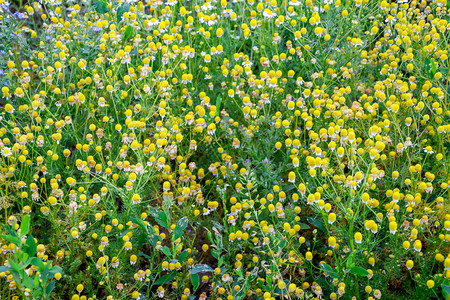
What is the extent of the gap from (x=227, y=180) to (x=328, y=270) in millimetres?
910

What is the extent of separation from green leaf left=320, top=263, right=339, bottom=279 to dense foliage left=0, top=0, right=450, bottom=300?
0.02 m

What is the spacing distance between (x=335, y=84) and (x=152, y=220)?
175 centimetres

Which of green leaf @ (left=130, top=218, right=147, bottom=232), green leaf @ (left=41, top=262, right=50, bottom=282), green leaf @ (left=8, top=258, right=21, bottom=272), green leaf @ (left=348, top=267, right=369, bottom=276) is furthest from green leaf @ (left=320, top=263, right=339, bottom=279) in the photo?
green leaf @ (left=8, top=258, right=21, bottom=272)

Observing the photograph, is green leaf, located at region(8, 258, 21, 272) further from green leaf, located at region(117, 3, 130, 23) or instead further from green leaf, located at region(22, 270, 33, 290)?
green leaf, located at region(117, 3, 130, 23)

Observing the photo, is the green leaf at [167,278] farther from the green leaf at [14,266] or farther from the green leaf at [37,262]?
the green leaf at [14,266]

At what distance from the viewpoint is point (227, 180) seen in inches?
117

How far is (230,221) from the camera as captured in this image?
256 cm

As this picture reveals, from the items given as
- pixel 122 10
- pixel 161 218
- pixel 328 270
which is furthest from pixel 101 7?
pixel 328 270

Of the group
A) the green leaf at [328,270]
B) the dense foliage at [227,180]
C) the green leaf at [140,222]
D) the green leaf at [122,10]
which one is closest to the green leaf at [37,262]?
the dense foliage at [227,180]

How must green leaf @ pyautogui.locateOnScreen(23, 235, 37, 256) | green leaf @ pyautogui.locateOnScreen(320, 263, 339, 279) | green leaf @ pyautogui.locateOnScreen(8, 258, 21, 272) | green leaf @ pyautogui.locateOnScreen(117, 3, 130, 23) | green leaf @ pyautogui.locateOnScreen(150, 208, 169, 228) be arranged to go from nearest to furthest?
1. green leaf @ pyautogui.locateOnScreen(8, 258, 21, 272)
2. green leaf @ pyautogui.locateOnScreen(23, 235, 37, 256)
3. green leaf @ pyautogui.locateOnScreen(320, 263, 339, 279)
4. green leaf @ pyautogui.locateOnScreen(150, 208, 169, 228)
5. green leaf @ pyautogui.locateOnScreen(117, 3, 130, 23)

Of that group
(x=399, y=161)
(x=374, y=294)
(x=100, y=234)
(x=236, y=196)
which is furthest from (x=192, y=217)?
(x=399, y=161)

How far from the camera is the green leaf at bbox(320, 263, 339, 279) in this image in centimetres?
237

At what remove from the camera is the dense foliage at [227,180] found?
243 cm

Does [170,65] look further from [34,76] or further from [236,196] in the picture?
[34,76]
